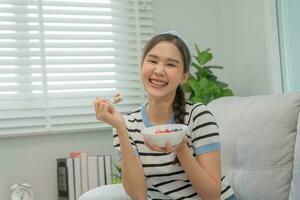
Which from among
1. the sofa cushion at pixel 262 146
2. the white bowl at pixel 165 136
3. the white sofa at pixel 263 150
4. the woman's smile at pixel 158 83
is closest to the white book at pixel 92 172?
the white sofa at pixel 263 150

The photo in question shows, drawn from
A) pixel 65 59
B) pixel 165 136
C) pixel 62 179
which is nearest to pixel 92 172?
pixel 62 179

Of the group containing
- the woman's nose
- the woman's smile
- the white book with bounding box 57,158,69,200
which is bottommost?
the white book with bounding box 57,158,69,200

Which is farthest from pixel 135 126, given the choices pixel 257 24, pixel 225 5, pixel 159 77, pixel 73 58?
pixel 225 5

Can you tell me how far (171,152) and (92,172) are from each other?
115 cm

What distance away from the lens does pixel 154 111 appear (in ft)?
4.84

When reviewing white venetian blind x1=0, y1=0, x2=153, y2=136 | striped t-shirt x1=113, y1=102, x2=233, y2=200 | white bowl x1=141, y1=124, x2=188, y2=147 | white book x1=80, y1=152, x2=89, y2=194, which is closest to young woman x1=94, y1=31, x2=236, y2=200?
striped t-shirt x1=113, y1=102, x2=233, y2=200

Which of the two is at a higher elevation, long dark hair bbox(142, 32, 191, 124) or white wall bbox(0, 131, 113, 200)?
long dark hair bbox(142, 32, 191, 124)

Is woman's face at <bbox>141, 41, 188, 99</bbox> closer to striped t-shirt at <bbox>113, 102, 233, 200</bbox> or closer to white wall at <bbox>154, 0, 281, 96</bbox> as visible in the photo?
striped t-shirt at <bbox>113, 102, 233, 200</bbox>

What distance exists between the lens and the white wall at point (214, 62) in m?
2.41

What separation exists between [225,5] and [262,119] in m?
1.45

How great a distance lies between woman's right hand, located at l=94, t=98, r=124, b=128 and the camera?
4.25 ft

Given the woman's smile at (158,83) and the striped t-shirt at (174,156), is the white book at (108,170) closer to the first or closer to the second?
the striped t-shirt at (174,156)

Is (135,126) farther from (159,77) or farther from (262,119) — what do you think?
(262,119)

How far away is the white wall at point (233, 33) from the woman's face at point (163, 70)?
3.89ft
